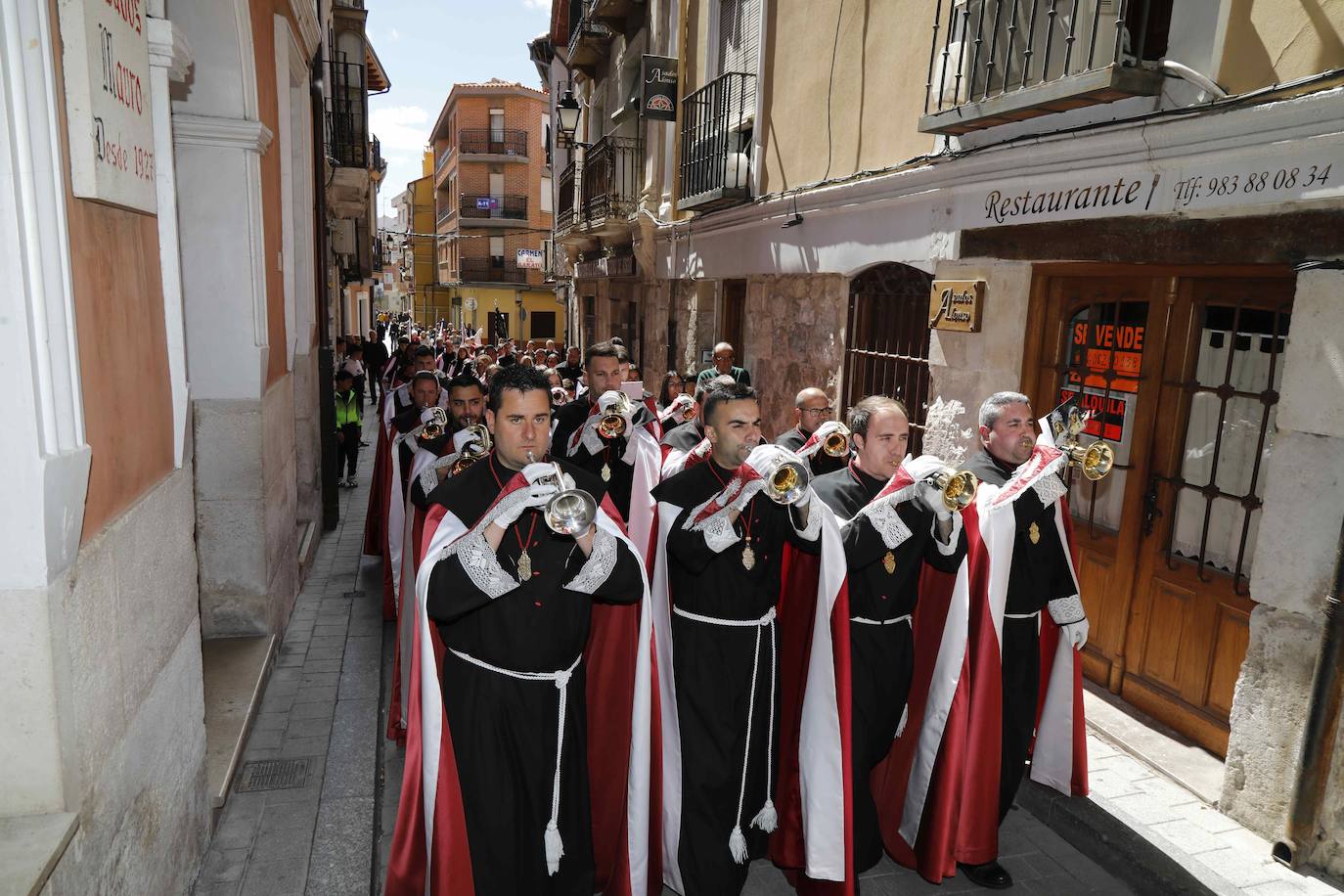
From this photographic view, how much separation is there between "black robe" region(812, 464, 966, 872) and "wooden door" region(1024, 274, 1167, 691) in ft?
6.42

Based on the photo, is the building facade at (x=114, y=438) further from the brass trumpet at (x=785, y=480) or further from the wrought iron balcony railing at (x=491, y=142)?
the wrought iron balcony railing at (x=491, y=142)

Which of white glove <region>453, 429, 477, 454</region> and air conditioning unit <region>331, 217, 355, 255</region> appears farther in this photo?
air conditioning unit <region>331, 217, 355, 255</region>

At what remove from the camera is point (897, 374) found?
794 centimetres

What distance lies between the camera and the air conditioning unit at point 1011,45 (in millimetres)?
5512

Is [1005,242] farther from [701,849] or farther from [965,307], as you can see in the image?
[701,849]

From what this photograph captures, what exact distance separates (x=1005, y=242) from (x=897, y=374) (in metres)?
1.92

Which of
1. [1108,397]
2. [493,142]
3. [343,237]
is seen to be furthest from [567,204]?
[493,142]

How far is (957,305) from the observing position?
663 cm

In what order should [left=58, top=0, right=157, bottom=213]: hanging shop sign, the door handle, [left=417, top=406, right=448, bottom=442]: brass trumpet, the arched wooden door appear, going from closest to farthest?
[left=58, top=0, right=157, bottom=213]: hanging shop sign, the door handle, [left=417, top=406, right=448, bottom=442]: brass trumpet, the arched wooden door

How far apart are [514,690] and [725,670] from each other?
0.92 m

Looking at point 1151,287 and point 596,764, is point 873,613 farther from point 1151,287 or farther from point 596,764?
point 1151,287

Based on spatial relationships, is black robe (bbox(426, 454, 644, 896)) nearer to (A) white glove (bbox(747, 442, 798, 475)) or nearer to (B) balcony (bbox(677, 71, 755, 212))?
(A) white glove (bbox(747, 442, 798, 475))

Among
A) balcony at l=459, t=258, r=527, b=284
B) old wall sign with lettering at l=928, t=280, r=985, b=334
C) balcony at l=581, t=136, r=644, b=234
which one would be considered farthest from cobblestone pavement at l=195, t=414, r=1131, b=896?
balcony at l=459, t=258, r=527, b=284

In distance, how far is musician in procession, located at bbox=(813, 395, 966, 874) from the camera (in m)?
3.77
